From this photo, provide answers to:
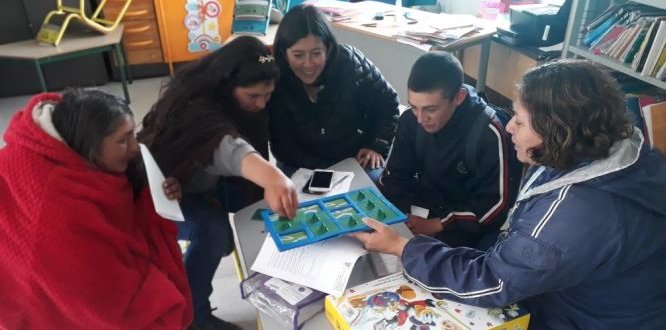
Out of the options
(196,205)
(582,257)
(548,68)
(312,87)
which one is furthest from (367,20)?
(582,257)

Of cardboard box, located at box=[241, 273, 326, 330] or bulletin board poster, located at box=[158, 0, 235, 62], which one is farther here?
bulletin board poster, located at box=[158, 0, 235, 62]

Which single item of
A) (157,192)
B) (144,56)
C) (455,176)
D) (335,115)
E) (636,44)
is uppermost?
(636,44)

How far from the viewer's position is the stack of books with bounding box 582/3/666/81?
1.95 meters

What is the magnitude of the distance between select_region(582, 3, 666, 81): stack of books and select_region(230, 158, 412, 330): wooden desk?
132 cm

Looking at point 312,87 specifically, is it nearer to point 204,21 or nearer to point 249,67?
point 249,67

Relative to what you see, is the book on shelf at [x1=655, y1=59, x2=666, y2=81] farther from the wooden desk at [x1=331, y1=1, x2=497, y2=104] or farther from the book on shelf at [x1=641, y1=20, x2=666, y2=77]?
the wooden desk at [x1=331, y1=1, x2=497, y2=104]

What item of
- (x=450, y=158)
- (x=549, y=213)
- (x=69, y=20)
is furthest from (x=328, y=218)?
(x=69, y=20)

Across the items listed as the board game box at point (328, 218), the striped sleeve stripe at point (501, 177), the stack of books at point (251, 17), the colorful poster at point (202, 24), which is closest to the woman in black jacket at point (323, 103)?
the striped sleeve stripe at point (501, 177)

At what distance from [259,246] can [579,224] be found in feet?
2.55

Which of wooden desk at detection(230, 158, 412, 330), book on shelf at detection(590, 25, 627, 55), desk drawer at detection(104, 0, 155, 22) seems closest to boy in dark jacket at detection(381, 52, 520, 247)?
wooden desk at detection(230, 158, 412, 330)

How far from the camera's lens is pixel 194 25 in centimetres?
428

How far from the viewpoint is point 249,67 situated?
1509mm

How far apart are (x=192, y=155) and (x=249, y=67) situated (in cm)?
33

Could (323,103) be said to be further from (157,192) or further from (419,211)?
(157,192)
